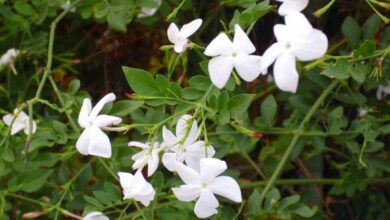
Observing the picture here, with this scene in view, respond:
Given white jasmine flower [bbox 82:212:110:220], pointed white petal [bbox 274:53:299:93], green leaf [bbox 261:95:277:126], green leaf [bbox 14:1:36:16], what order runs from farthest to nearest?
green leaf [bbox 14:1:36:16]
green leaf [bbox 261:95:277:126]
white jasmine flower [bbox 82:212:110:220]
pointed white petal [bbox 274:53:299:93]

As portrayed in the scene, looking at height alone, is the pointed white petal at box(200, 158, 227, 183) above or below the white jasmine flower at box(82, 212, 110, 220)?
above

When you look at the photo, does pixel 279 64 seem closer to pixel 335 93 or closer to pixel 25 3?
pixel 335 93

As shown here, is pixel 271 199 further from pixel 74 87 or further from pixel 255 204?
pixel 74 87

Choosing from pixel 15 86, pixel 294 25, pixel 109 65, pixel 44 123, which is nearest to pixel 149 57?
pixel 109 65

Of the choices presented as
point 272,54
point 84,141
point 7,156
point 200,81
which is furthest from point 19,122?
point 272,54

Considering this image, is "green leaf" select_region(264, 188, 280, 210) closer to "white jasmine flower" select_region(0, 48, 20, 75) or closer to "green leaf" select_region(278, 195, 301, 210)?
"green leaf" select_region(278, 195, 301, 210)

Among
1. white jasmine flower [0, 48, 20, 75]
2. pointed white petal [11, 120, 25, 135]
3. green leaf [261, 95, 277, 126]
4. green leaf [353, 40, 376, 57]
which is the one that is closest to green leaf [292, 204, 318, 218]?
green leaf [261, 95, 277, 126]

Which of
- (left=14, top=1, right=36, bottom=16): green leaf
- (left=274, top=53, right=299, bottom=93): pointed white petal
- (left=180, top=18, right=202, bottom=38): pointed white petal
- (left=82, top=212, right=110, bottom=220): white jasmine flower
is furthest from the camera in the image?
(left=14, top=1, right=36, bottom=16): green leaf
